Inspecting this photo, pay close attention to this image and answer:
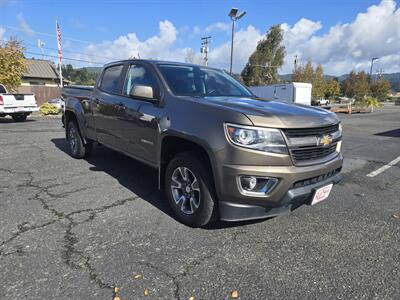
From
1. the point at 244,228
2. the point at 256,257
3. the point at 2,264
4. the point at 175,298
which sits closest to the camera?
the point at 175,298

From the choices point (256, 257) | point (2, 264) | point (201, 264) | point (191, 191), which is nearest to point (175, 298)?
point (201, 264)

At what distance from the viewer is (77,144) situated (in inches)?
254

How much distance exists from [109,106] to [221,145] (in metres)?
2.60

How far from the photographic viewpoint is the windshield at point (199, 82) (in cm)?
392

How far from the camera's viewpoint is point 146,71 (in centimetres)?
421

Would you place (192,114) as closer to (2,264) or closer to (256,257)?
(256,257)

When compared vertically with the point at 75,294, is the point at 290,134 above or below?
above

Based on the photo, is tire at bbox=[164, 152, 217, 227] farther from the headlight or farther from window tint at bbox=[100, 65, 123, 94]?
window tint at bbox=[100, 65, 123, 94]

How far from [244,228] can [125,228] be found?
51.8 inches

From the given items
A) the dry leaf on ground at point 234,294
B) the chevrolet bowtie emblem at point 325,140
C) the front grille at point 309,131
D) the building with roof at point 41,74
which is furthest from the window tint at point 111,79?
the building with roof at point 41,74

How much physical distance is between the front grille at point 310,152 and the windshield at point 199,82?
142 centimetres

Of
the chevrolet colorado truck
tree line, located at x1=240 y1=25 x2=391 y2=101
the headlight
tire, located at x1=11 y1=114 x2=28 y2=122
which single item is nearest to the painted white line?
the chevrolet colorado truck

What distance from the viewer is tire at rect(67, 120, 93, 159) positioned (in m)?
6.35

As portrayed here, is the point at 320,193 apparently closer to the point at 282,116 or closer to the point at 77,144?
the point at 282,116
